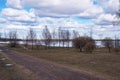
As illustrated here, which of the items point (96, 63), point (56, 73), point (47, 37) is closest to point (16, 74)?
point (56, 73)

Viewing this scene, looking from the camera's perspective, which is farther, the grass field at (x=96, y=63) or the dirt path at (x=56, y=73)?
the grass field at (x=96, y=63)

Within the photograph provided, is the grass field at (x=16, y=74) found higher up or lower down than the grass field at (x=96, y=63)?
higher up

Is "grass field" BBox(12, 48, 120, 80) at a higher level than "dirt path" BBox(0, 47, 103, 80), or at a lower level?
lower

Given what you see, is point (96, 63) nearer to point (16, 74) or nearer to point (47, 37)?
point (16, 74)

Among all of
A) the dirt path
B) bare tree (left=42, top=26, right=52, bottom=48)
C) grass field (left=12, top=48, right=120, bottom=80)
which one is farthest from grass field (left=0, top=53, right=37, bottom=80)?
bare tree (left=42, top=26, right=52, bottom=48)

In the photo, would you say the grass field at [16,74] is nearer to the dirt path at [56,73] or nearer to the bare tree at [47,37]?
the dirt path at [56,73]

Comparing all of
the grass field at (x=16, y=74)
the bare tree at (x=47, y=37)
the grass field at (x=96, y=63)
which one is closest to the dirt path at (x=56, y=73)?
the grass field at (x=16, y=74)

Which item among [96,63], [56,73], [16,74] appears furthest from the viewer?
[96,63]

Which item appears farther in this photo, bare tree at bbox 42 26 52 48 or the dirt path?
bare tree at bbox 42 26 52 48

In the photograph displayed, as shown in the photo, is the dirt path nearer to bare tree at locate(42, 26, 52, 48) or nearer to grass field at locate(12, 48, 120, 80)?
grass field at locate(12, 48, 120, 80)

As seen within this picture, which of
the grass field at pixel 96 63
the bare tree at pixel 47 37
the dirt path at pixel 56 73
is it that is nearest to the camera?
the dirt path at pixel 56 73

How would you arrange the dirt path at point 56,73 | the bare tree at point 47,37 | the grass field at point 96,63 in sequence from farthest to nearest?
1. the bare tree at point 47,37
2. the grass field at point 96,63
3. the dirt path at point 56,73

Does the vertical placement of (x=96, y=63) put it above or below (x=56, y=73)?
below

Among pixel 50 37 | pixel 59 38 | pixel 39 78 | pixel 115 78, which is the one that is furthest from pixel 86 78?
pixel 59 38
